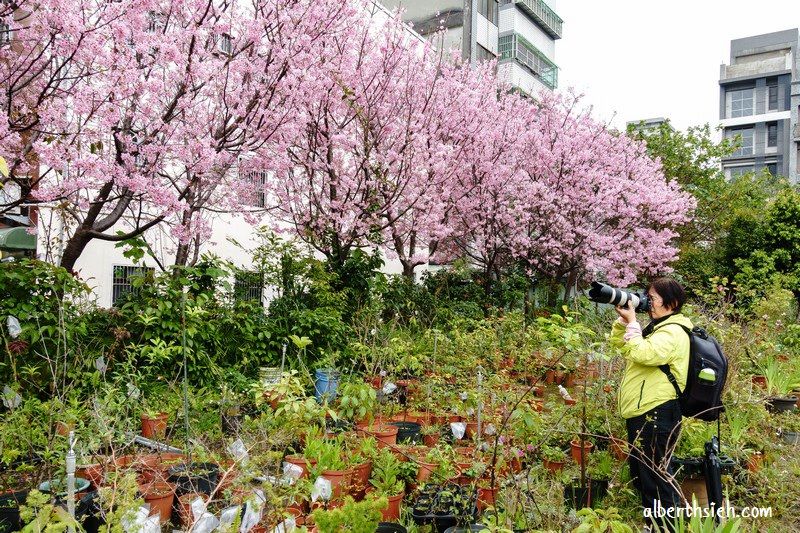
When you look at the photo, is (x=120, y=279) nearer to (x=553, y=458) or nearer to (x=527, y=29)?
(x=553, y=458)

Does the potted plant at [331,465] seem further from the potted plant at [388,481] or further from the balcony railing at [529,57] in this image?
the balcony railing at [529,57]

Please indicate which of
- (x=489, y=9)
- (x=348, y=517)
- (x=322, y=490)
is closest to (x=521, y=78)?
(x=489, y=9)

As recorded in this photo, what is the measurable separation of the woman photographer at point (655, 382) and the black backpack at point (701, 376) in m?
0.04

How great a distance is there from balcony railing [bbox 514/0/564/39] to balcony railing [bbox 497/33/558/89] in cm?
A: 141

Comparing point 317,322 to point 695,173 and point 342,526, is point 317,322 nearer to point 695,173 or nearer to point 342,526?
point 342,526

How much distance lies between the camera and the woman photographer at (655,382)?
333 cm

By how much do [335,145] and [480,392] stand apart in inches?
209

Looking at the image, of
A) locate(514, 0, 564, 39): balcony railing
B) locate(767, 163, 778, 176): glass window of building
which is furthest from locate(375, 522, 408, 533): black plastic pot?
locate(767, 163, 778, 176): glass window of building

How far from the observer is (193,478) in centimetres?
366

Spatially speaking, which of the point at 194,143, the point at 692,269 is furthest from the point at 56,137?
the point at 692,269

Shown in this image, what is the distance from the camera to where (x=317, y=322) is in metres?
6.92

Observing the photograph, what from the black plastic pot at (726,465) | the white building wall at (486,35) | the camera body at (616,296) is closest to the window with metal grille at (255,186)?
the camera body at (616,296)

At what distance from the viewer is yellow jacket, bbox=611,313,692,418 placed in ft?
10.9

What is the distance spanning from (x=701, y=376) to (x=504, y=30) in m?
24.1
